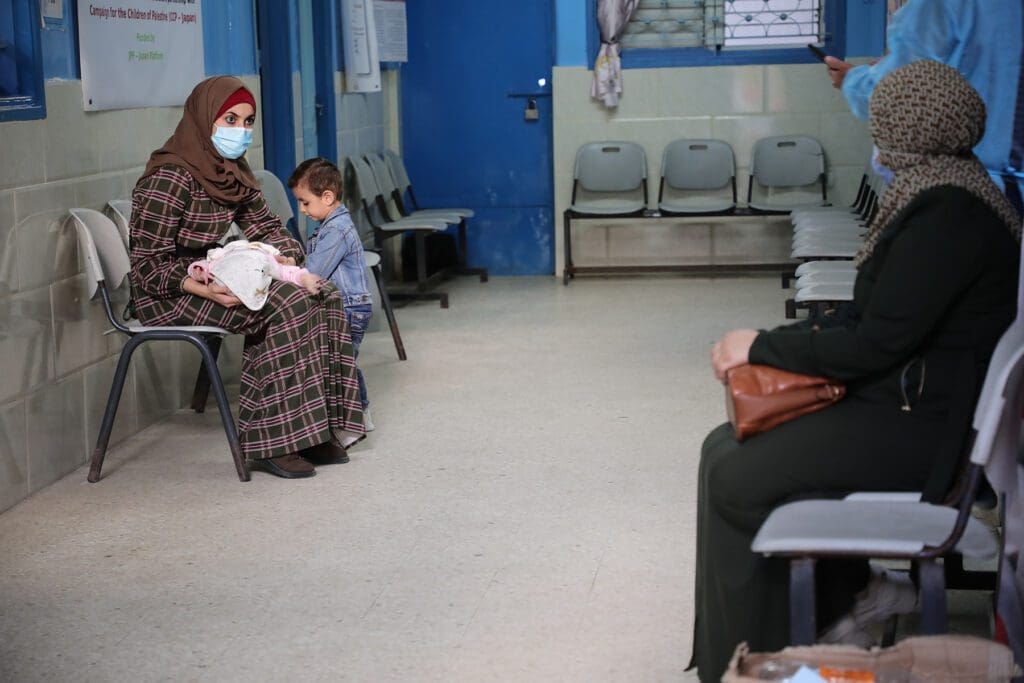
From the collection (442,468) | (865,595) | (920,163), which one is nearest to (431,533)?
(442,468)

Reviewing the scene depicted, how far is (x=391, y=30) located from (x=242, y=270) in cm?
453

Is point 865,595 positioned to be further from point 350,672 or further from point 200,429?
point 200,429

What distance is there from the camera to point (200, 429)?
16.6 feet

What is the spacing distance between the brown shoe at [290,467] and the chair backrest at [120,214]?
0.90 metres

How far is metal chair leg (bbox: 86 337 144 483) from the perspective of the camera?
14.1 ft

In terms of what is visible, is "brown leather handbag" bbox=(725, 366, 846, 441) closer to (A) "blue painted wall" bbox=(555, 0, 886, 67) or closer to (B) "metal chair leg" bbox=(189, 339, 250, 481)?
(B) "metal chair leg" bbox=(189, 339, 250, 481)

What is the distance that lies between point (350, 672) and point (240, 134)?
2.22 metres

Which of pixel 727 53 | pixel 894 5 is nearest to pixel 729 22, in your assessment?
pixel 727 53

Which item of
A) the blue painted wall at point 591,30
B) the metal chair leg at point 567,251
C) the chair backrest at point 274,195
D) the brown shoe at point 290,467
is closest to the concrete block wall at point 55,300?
the brown shoe at point 290,467

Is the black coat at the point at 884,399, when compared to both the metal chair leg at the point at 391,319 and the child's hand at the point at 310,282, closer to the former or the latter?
the child's hand at the point at 310,282

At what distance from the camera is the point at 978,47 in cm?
404

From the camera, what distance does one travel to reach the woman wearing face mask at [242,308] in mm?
4371

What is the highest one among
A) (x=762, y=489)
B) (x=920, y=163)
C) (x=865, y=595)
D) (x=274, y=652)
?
(x=920, y=163)

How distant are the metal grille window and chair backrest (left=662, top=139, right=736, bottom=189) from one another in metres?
0.65
